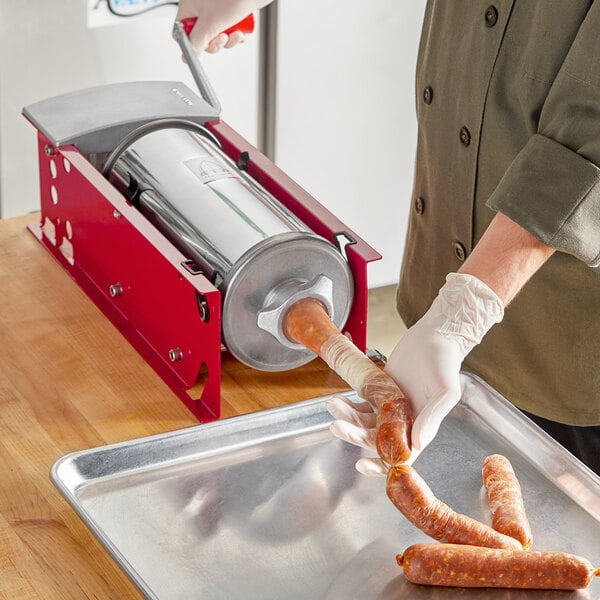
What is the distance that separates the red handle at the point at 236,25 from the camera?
1961 mm

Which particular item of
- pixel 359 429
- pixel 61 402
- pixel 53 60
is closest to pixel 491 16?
pixel 359 429

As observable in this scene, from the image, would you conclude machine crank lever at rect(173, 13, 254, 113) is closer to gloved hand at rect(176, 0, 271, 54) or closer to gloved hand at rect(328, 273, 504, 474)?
gloved hand at rect(176, 0, 271, 54)

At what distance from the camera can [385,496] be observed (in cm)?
136

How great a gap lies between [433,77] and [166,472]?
2.56ft

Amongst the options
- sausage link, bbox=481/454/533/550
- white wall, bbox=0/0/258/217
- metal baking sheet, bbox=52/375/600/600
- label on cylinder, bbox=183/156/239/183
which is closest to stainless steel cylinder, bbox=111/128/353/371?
label on cylinder, bbox=183/156/239/183

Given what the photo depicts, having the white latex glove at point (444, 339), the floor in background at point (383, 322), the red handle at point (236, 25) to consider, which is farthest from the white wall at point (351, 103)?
the white latex glove at point (444, 339)

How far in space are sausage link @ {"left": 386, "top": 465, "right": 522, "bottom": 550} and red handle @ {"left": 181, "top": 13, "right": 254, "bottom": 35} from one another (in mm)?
991

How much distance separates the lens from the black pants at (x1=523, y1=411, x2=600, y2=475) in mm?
1801

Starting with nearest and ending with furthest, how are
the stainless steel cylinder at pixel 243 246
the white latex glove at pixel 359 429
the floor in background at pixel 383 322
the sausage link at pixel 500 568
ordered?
1. the sausage link at pixel 500 568
2. the white latex glove at pixel 359 429
3. the stainless steel cylinder at pixel 243 246
4. the floor in background at pixel 383 322

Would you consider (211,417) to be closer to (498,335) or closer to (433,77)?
(498,335)

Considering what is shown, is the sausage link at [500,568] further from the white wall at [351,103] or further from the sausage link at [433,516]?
the white wall at [351,103]

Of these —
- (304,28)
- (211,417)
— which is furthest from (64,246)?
(304,28)

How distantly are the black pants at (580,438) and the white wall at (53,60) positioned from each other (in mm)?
1393

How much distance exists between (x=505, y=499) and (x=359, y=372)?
229 mm
